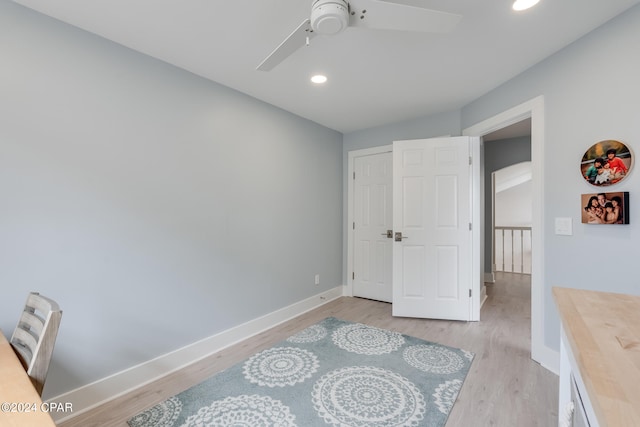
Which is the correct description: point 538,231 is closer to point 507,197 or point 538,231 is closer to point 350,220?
point 350,220

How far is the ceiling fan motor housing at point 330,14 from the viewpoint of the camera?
3.81 feet

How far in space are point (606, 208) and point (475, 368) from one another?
1465mm

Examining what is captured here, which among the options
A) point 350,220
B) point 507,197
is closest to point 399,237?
point 350,220

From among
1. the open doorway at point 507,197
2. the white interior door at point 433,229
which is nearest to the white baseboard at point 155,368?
the white interior door at point 433,229

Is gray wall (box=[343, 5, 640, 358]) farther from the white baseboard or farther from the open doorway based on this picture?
the white baseboard

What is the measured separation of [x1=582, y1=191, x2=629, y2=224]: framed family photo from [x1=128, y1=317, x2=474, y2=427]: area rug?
141cm

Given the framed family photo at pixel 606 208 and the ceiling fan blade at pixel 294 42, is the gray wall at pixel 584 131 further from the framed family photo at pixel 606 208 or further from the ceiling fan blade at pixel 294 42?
the ceiling fan blade at pixel 294 42

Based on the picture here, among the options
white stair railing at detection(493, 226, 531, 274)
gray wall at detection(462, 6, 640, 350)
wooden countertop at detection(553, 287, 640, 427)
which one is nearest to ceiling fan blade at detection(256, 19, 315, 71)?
wooden countertop at detection(553, 287, 640, 427)

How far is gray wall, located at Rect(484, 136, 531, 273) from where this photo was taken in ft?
15.1

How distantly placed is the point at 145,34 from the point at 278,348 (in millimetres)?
2665

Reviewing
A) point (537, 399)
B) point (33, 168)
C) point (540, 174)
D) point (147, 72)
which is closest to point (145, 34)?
point (147, 72)

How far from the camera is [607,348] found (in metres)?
0.69

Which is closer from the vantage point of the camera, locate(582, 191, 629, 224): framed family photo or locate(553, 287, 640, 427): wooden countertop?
locate(553, 287, 640, 427): wooden countertop

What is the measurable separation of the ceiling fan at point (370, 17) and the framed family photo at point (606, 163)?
4.76 feet
